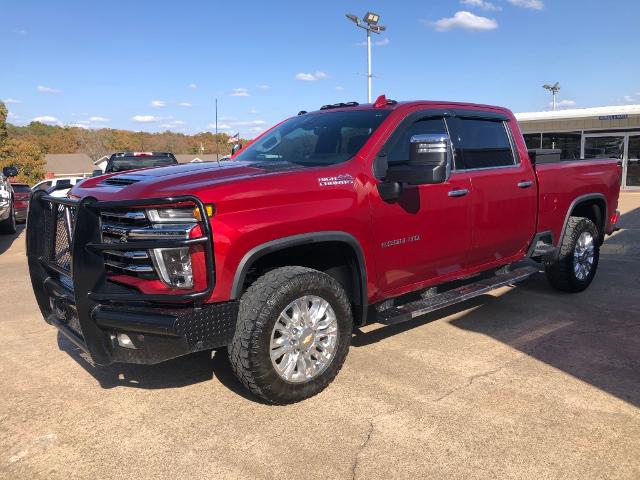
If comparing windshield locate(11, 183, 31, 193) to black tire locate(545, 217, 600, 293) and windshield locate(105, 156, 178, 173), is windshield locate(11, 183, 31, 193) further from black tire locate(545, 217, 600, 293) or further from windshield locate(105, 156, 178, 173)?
black tire locate(545, 217, 600, 293)

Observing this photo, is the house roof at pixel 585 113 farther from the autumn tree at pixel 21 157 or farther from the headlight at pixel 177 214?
the autumn tree at pixel 21 157

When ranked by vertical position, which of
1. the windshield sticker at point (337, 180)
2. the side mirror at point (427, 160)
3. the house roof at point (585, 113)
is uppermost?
the house roof at point (585, 113)

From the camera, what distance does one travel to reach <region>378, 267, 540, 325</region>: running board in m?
4.01

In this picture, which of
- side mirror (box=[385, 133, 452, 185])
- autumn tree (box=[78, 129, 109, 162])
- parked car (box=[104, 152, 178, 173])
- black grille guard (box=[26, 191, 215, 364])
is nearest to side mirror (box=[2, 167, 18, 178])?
parked car (box=[104, 152, 178, 173])

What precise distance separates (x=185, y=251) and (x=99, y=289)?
653 millimetres

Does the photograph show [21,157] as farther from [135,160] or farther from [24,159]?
[135,160]

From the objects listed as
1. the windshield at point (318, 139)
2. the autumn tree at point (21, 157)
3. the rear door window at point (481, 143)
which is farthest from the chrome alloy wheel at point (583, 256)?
the autumn tree at point (21, 157)

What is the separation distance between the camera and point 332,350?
367cm

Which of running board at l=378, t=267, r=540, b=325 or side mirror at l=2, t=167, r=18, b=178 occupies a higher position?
side mirror at l=2, t=167, r=18, b=178

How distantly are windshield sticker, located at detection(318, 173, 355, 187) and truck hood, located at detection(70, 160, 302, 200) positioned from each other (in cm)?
26

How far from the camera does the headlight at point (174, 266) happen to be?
3.05 metres

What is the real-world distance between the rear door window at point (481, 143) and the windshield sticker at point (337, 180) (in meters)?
1.38

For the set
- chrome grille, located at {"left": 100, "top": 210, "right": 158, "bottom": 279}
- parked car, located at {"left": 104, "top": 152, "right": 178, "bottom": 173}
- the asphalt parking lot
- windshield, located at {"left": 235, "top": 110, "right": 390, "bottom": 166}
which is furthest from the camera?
parked car, located at {"left": 104, "top": 152, "right": 178, "bottom": 173}

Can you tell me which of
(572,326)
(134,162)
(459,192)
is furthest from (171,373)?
(134,162)
